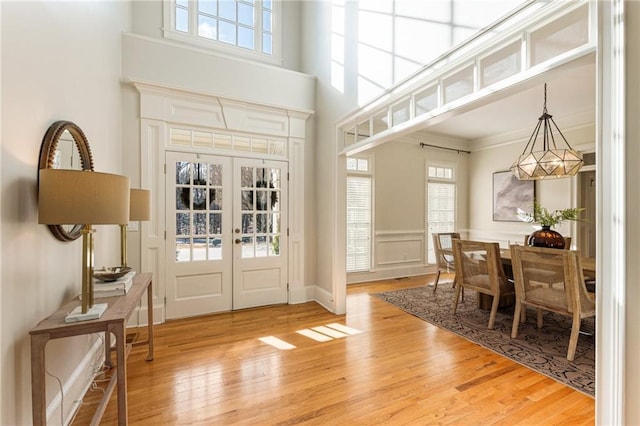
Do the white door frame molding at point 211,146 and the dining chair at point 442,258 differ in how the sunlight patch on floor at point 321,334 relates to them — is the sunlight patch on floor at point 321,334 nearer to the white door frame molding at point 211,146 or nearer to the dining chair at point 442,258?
the white door frame molding at point 211,146

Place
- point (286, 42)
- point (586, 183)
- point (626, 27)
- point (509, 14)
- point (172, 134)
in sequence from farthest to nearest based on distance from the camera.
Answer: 1. point (586, 183)
2. point (286, 42)
3. point (172, 134)
4. point (509, 14)
5. point (626, 27)

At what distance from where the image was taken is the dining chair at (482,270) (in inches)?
127

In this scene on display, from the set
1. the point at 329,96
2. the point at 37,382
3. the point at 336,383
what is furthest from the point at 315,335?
the point at 329,96

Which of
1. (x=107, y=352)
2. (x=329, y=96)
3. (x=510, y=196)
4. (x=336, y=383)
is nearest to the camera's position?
(x=336, y=383)

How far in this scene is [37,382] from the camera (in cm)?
138

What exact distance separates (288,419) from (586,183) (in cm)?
594

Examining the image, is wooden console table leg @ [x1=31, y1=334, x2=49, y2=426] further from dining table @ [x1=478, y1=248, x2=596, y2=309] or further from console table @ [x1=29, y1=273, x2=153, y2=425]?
dining table @ [x1=478, y1=248, x2=596, y2=309]

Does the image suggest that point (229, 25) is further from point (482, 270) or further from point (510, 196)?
point (510, 196)

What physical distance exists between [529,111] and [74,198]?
5.74m

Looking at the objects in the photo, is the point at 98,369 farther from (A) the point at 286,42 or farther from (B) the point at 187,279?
(A) the point at 286,42

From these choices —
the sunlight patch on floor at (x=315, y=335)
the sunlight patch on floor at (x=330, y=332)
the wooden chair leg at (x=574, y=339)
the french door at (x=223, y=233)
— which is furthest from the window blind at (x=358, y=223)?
the wooden chair leg at (x=574, y=339)

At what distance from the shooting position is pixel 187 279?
3.63 metres

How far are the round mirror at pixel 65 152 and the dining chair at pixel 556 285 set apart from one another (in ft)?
12.0

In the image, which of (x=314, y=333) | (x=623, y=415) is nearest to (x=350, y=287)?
(x=314, y=333)
